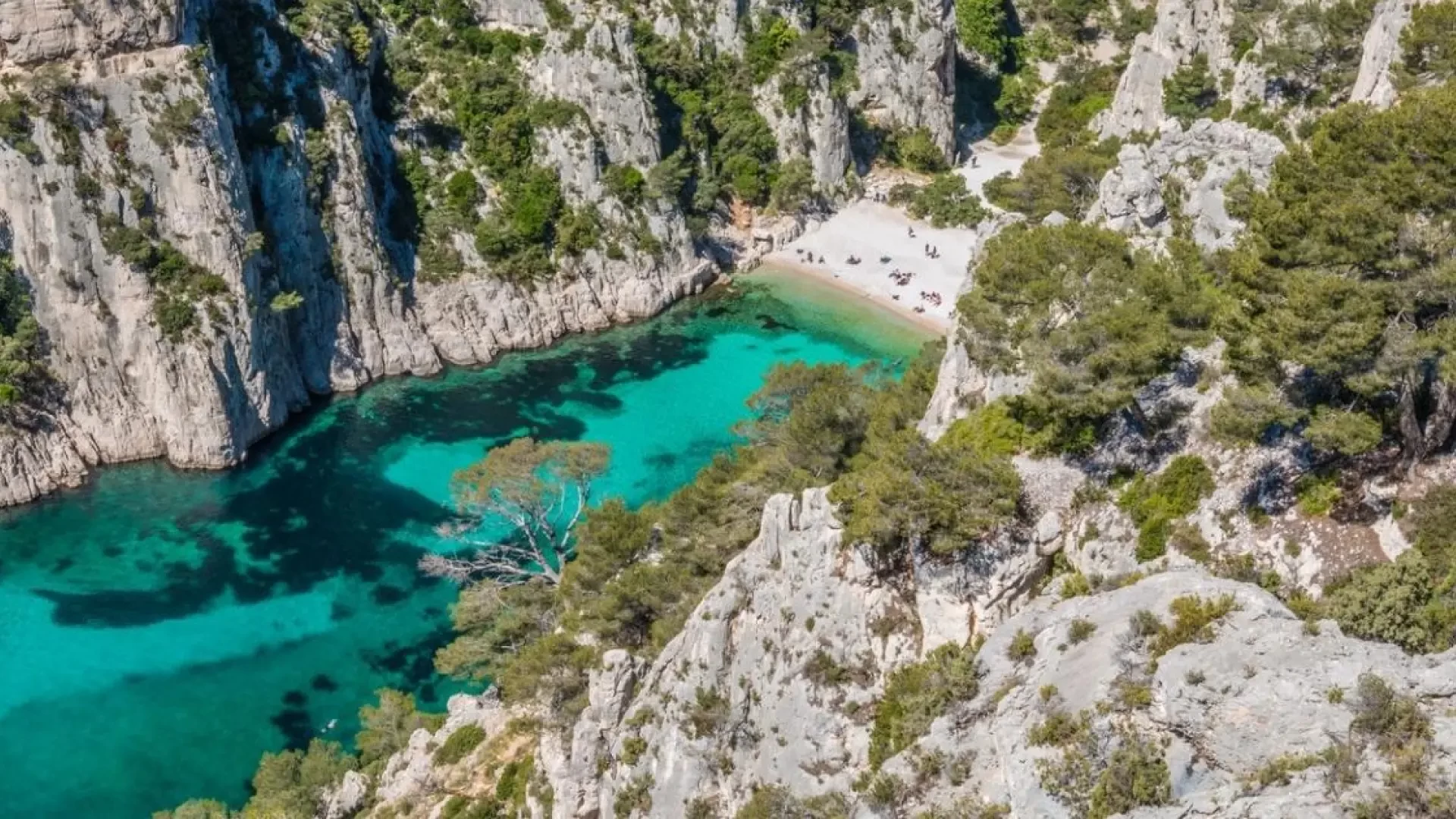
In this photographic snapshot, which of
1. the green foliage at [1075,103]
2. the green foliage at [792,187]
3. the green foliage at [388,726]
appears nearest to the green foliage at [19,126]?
the green foliage at [388,726]

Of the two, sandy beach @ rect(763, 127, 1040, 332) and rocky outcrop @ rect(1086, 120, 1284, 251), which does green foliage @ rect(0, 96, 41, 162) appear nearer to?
sandy beach @ rect(763, 127, 1040, 332)

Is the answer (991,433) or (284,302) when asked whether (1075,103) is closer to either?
(284,302)

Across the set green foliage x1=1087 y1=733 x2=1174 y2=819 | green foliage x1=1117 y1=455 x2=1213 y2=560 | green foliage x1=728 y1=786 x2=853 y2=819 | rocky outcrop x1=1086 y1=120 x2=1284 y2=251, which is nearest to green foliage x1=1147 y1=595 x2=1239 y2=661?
green foliage x1=1087 y1=733 x2=1174 y2=819

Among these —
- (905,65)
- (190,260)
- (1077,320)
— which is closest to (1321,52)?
(905,65)

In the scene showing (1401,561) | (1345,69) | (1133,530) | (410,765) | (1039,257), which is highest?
(1345,69)

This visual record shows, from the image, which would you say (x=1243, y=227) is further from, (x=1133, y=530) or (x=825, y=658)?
(x=825, y=658)

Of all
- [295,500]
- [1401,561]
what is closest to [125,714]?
[295,500]
